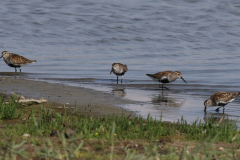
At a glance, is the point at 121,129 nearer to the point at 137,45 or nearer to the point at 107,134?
the point at 107,134

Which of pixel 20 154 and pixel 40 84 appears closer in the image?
pixel 20 154

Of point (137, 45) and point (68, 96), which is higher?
point (137, 45)

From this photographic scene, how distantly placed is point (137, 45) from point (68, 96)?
15.7m

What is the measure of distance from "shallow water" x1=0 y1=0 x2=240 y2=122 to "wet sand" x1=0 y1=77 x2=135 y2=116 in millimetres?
682

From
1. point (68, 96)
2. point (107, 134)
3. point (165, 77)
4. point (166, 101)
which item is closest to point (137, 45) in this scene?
point (165, 77)

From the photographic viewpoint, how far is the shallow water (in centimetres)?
1421

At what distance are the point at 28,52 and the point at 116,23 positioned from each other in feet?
37.5

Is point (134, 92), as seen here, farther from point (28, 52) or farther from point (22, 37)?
point (22, 37)

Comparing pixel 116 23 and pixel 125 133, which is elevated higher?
pixel 116 23

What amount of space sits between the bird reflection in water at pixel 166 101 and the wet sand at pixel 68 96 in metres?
0.91

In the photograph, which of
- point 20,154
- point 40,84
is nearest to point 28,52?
point 40,84

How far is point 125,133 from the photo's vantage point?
21.2 feet

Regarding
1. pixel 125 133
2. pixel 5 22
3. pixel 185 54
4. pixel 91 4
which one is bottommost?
pixel 125 133

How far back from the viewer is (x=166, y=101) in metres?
12.0
